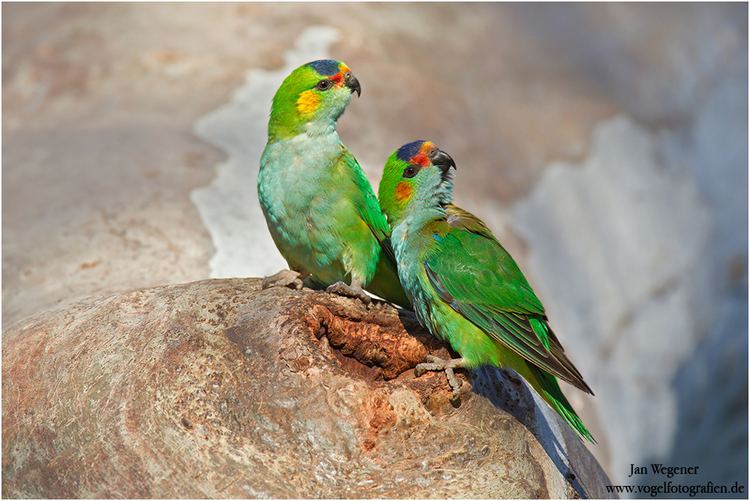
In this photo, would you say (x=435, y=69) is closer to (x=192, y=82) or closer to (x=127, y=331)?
(x=192, y=82)

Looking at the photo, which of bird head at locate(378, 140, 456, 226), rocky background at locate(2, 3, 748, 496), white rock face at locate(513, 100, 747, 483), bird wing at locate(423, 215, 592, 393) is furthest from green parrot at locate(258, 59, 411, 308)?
white rock face at locate(513, 100, 747, 483)

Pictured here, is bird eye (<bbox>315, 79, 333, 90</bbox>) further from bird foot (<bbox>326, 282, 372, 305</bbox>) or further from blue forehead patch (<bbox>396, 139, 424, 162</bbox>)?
bird foot (<bbox>326, 282, 372, 305</bbox>)

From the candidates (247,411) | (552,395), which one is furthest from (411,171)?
(247,411)

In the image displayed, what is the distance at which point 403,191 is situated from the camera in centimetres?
502

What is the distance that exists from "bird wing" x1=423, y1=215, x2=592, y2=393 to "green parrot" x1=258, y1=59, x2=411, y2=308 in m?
0.43

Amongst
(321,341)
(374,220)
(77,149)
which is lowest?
(321,341)

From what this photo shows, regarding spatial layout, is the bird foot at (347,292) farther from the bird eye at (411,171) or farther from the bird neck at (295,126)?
the bird neck at (295,126)

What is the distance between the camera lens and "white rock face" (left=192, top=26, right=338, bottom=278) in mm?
6742

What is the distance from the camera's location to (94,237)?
21.5 ft

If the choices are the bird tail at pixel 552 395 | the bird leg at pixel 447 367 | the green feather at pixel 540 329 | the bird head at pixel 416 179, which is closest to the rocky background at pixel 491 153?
the bird head at pixel 416 179

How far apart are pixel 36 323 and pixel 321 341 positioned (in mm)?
1511

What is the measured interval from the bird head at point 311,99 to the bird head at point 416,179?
52cm

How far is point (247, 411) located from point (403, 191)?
1.61 meters

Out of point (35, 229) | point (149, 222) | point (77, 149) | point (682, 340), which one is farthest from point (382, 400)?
point (682, 340)
